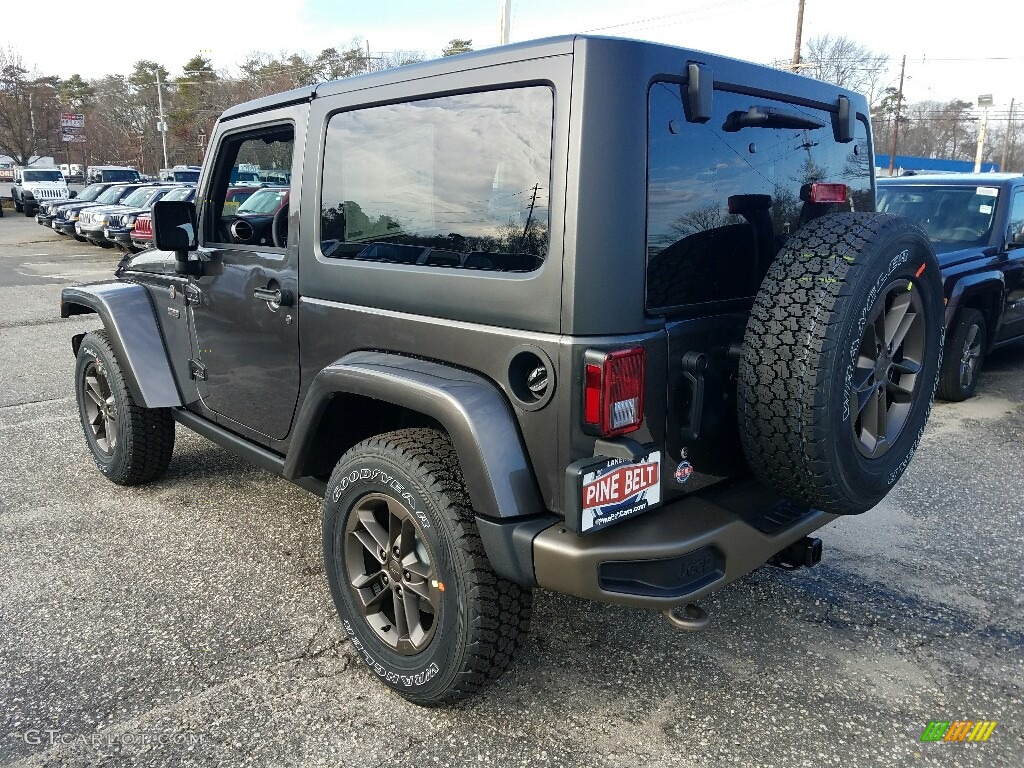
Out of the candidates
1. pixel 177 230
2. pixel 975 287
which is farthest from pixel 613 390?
pixel 975 287

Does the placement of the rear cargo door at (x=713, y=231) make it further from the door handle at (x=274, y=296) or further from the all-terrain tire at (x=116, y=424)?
the all-terrain tire at (x=116, y=424)

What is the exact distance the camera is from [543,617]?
9.99 feet

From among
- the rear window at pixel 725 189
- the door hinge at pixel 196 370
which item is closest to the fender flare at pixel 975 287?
the rear window at pixel 725 189

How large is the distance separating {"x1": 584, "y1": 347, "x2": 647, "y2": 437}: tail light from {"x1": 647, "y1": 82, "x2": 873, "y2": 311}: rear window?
0.20 meters

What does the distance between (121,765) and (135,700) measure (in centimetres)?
31

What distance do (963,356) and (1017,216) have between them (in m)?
1.45

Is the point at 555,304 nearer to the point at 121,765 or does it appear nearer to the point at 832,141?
the point at 832,141

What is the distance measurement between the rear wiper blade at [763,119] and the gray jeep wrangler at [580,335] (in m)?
0.01

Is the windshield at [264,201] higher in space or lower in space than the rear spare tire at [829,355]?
higher

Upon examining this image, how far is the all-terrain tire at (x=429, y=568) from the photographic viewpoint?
7.39 feet

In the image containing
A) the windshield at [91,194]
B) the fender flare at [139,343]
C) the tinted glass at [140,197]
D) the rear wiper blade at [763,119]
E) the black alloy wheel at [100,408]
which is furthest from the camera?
the windshield at [91,194]

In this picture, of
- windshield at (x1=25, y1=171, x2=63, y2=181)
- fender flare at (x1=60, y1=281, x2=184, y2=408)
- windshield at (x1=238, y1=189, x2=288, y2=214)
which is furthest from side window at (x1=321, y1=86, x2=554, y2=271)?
windshield at (x1=25, y1=171, x2=63, y2=181)

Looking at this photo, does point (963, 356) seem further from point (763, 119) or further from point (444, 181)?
point (444, 181)

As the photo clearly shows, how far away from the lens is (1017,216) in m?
6.54
